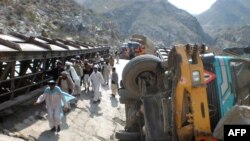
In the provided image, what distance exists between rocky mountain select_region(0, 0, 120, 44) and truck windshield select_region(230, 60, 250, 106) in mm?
36818

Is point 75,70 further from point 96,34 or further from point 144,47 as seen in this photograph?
point 96,34

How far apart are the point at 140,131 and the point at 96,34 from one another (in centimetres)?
7957

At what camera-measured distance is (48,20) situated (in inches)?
2938

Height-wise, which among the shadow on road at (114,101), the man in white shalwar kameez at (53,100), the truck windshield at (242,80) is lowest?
the shadow on road at (114,101)

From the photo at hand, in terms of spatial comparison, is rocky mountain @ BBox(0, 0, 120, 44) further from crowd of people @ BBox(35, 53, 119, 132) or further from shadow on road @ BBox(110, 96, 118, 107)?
crowd of people @ BBox(35, 53, 119, 132)

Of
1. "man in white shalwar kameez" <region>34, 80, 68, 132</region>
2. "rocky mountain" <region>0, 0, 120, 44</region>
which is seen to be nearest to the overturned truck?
"man in white shalwar kameez" <region>34, 80, 68, 132</region>

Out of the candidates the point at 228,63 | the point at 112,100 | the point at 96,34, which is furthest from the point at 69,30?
the point at 228,63

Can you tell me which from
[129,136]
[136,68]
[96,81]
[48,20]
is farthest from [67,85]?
[48,20]

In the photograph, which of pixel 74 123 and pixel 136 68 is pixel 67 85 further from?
pixel 136 68

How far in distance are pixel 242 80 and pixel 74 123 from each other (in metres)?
6.72

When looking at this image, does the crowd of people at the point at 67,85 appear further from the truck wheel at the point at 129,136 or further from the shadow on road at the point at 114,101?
the truck wheel at the point at 129,136

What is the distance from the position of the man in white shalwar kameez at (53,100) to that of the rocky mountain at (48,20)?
32605mm

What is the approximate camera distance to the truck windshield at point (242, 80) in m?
7.55

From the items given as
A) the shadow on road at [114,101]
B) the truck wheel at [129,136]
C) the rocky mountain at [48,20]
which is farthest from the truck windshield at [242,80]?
the rocky mountain at [48,20]
